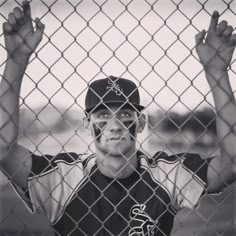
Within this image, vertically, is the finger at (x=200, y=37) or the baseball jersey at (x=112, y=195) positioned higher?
the finger at (x=200, y=37)

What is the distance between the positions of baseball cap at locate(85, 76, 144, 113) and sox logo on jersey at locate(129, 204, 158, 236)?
0.36 m

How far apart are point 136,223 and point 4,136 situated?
0.56 m

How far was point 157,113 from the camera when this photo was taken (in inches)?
216

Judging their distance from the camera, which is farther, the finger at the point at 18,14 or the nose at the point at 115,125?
the nose at the point at 115,125

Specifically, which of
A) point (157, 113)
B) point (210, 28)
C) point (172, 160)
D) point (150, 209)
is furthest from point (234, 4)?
point (157, 113)

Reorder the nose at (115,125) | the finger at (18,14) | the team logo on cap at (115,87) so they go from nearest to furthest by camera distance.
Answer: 1. the finger at (18,14)
2. the nose at (115,125)
3. the team logo on cap at (115,87)

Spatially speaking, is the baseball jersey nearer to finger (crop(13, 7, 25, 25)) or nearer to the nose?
the nose

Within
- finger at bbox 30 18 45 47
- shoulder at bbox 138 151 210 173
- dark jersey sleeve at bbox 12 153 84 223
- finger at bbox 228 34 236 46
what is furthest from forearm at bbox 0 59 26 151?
finger at bbox 228 34 236 46

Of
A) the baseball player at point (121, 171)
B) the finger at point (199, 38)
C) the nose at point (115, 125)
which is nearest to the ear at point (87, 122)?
the baseball player at point (121, 171)

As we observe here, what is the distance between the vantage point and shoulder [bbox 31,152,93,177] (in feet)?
8.39

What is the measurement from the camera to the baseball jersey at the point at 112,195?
2.56 m

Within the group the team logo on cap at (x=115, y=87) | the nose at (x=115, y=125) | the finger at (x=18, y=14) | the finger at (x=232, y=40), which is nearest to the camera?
the finger at (x=18, y=14)

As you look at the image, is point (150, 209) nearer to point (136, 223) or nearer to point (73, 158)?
point (136, 223)

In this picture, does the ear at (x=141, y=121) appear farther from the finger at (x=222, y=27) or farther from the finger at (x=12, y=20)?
the finger at (x=12, y=20)
